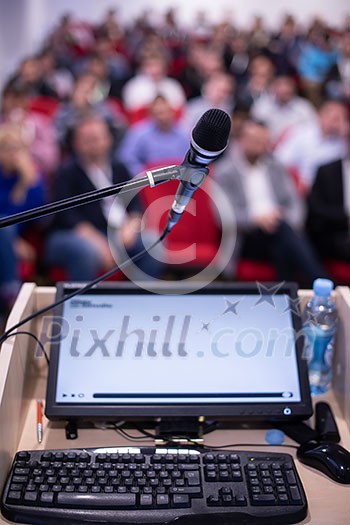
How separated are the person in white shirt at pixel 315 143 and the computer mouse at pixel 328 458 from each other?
2.44 metres

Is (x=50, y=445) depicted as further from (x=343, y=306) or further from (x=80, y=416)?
(x=343, y=306)

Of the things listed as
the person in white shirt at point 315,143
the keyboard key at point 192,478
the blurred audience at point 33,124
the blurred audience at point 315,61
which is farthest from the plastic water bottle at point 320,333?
the blurred audience at point 315,61

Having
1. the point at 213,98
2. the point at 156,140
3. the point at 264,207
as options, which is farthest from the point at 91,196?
the point at 213,98

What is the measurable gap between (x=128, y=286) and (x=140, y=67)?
162 inches

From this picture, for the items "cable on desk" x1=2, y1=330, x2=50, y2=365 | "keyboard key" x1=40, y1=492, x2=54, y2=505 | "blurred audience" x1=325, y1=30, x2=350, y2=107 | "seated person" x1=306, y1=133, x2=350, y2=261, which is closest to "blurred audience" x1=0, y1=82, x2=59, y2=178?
"seated person" x1=306, y1=133, x2=350, y2=261

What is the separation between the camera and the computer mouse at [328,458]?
3.48 feet

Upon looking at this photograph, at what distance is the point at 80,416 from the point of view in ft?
3.76

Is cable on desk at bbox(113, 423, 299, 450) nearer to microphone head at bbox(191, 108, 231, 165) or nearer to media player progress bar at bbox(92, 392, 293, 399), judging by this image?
media player progress bar at bbox(92, 392, 293, 399)

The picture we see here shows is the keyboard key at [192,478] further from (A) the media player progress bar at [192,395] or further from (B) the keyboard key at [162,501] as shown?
(A) the media player progress bar at [192,395]

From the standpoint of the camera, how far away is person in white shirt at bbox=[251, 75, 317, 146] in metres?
4.61

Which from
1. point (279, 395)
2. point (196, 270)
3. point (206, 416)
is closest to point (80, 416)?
point (206, 416)

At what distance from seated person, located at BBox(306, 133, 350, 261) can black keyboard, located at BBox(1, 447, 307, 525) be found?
1.90 metres

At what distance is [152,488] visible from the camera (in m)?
1.01

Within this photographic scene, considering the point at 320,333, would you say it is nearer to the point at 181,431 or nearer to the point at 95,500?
the point at 181,431
